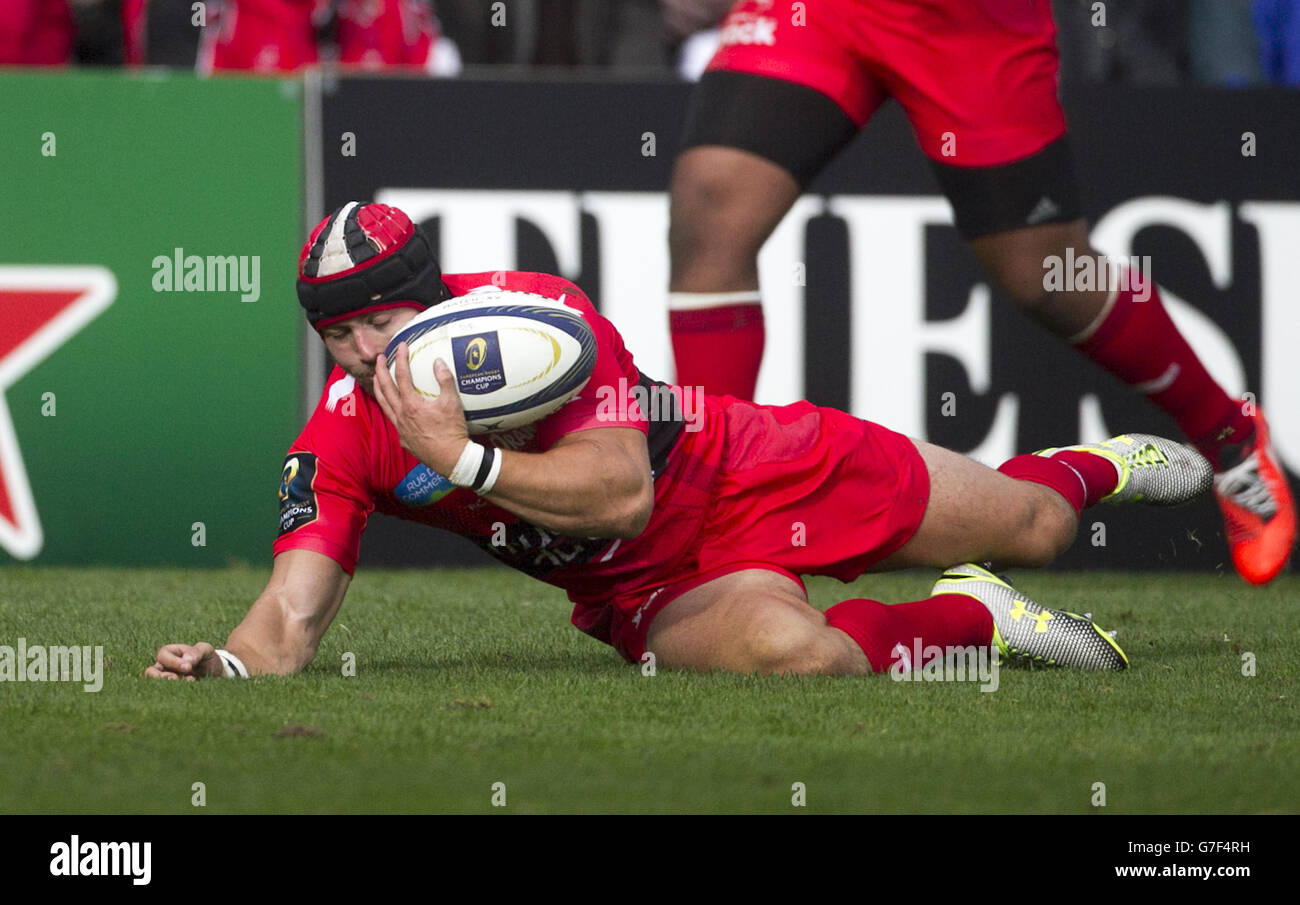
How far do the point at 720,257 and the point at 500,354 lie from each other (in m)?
1.20

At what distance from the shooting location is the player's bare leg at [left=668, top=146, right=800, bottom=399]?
473 cm

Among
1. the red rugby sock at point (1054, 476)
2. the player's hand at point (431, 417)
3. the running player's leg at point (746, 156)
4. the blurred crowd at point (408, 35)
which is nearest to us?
the player's hand at point (431, 417)

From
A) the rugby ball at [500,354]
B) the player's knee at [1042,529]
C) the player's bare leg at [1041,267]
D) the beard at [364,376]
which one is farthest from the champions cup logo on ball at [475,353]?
the player's bare leg at [1041,267]

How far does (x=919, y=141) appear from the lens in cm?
484

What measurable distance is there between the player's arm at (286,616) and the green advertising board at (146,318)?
8.57 ft

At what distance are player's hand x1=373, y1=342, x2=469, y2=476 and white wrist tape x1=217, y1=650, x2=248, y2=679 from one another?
1.95 feet

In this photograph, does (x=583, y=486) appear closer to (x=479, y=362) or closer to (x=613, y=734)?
(x=479, y=362)

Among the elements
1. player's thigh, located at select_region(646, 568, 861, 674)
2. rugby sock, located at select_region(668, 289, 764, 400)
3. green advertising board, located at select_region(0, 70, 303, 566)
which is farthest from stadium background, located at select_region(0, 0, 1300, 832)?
player's thigh, located at select_region(646, 568, 861, 674)

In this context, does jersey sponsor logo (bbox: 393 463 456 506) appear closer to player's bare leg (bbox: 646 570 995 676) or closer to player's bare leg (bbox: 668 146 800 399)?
player's bare leg (bbox: 646 570 995 676)

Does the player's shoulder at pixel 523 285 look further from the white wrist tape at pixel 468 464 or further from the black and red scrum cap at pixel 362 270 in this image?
the white wrist tape at pixel 468 464

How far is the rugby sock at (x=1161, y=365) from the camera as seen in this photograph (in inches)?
193

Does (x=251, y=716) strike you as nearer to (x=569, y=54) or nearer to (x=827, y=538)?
(x=827, y=538)

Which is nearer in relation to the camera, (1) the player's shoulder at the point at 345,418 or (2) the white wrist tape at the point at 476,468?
(2) the white wrist tape at the point at 476,468

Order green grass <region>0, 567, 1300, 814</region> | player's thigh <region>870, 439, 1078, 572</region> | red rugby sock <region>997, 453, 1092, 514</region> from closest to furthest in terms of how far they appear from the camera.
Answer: green grass <region>0, 567, 1300, 814</region> < player's thigh <region>870, 439, 1078, 572</region> < red rugby sock <region>997, 453, 1092, 514</region>
